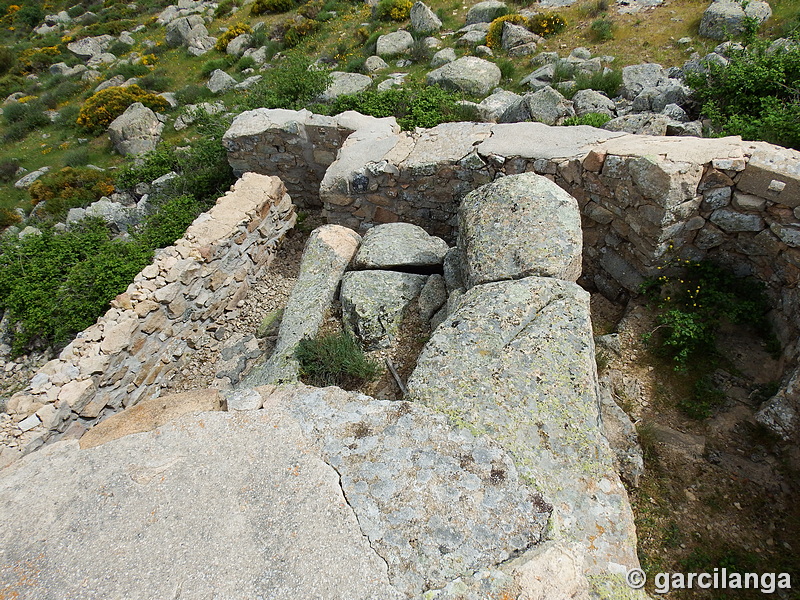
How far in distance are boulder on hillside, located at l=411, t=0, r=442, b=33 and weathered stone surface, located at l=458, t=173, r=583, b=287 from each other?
35.3 ft

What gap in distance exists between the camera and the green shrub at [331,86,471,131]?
27.4 feet

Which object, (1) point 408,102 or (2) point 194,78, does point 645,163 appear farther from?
(2) point 194,78

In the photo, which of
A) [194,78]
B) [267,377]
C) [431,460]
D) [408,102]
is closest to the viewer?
[431,460]

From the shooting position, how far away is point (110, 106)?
14.5 metres

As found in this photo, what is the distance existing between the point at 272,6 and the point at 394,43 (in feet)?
27.9

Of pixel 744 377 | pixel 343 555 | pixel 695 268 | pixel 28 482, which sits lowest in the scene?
pixel 744 377

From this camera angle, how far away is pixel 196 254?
620cm

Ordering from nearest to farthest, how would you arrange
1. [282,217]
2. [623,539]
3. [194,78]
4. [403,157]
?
[623,539]
[403,157]
[282,217]
[194,78]

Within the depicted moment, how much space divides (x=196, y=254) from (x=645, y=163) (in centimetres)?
568

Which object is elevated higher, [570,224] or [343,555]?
[343,555]

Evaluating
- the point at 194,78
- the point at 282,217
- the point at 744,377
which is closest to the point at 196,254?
the point at 282,217

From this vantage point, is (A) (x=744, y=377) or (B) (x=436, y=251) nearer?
(A) (x=744, y=377)

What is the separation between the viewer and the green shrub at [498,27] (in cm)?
1193

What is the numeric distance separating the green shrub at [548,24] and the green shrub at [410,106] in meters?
4.44
